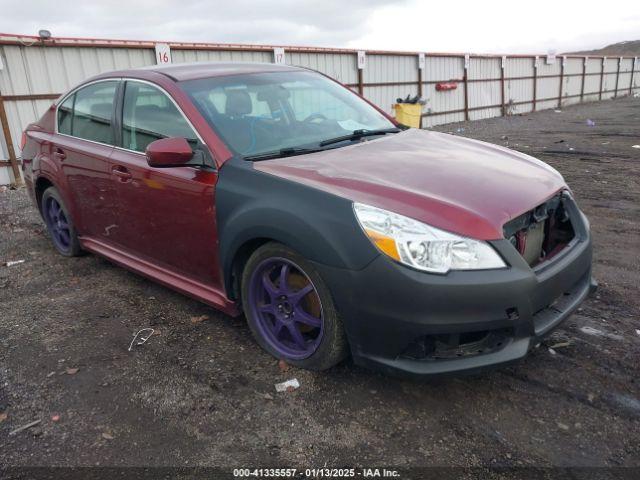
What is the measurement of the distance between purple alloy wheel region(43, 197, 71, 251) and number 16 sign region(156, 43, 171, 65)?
781 centimetres

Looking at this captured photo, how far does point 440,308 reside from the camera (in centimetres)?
219

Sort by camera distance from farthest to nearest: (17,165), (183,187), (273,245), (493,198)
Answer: (17,165)
(183,187)
(273,245)
(493,198)

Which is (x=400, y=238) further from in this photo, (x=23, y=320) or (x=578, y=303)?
(x=23, y=320)

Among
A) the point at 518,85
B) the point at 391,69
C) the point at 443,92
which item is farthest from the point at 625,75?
the point at 391,69

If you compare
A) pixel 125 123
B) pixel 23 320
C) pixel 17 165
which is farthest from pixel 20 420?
pixel 17 165

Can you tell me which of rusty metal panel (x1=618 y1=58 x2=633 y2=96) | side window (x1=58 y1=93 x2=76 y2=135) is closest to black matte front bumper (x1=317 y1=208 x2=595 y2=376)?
side window (x1=58 y1=93 x2=76 y2=135)

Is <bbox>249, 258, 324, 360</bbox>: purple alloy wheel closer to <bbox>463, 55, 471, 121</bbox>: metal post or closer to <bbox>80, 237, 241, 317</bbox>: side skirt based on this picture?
<bbox>80, 237, 241, 317</bbox>: side skirt

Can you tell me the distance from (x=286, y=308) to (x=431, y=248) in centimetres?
96

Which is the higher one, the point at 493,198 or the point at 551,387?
the point at 493,198

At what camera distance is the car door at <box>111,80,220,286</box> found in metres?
3.04

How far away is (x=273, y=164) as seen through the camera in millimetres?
2830

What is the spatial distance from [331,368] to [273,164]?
1200mm

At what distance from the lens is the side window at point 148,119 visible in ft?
10.5

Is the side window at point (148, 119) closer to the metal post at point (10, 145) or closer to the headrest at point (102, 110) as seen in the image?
the headrest at point (102, 110)
